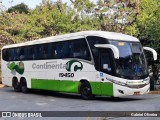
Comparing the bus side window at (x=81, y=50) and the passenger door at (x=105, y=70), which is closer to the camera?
the passenger door at (x=105, y=70)

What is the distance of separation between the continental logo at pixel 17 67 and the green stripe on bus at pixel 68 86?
1.59 m

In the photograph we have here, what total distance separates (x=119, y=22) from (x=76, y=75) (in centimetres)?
1461

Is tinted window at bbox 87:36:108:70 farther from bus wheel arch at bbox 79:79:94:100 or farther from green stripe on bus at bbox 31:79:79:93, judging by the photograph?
green stripe on bus at bbox 31:79:79:93

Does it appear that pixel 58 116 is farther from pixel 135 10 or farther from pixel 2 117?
pixel 135 10

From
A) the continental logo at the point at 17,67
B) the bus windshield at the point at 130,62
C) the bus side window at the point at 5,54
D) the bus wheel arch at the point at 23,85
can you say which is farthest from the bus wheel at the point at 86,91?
the bus side window at the point at 5,54

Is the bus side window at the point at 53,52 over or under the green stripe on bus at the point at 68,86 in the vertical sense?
over

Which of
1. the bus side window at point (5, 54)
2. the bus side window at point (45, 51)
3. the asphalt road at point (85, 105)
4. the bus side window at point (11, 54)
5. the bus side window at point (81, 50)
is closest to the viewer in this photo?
the asphalt road at point (85, 105)

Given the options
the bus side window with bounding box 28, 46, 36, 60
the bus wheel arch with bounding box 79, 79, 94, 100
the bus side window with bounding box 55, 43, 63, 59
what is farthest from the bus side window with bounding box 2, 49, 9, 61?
the bus wheel arch with bounding box 79, 79, 94, 100

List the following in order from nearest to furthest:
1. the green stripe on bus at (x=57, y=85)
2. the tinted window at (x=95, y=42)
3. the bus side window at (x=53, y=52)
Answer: the tinted window at (x=95, y=42) < the green stripe on bus at (x=57, y=85) < the bus side window at (x=53, y=52)

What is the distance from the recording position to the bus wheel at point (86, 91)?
18438mm

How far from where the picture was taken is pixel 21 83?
24922 millimetres

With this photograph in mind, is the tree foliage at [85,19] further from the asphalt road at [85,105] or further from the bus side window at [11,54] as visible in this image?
the asphalt road at [85,105]

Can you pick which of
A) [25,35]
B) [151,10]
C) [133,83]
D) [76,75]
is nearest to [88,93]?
[76,75]

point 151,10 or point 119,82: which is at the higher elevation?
point 151,10
